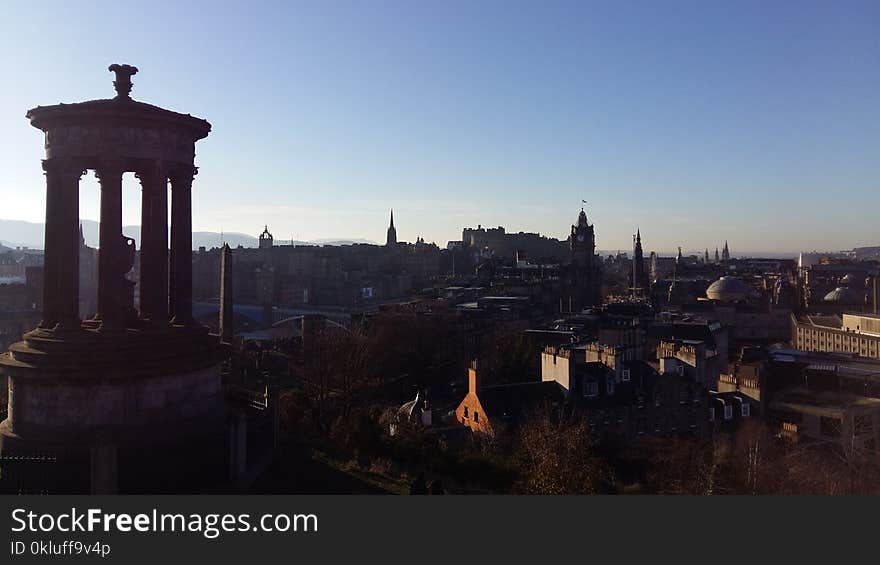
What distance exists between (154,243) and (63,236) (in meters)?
1.50

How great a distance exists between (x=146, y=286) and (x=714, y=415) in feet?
83.3

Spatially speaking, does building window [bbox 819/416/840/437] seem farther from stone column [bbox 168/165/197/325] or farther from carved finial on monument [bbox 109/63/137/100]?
Answer: carved finial on monument [bbox 109/63/137/100]

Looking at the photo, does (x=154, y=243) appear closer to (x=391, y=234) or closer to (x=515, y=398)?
(x=515, y=398)

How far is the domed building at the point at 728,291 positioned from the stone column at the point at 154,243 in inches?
3200

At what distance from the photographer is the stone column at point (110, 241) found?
12.8 m

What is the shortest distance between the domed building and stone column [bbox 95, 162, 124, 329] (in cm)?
8205

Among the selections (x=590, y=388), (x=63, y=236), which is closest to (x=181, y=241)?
(x=63, y=236)

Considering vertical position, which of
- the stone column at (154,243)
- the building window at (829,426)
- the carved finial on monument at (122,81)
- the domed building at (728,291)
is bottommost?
the building window at (829,426)

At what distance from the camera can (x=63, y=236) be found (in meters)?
12.8

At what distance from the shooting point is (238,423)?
40.5ft

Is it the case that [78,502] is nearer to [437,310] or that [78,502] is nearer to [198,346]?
[198,346]

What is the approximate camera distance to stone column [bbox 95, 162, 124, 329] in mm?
12781

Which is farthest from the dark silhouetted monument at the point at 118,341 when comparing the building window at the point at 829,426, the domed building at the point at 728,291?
the domed building at the point at 728,291

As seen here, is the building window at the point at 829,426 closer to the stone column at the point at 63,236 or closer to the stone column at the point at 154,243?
the stone column at the point at 154,243
